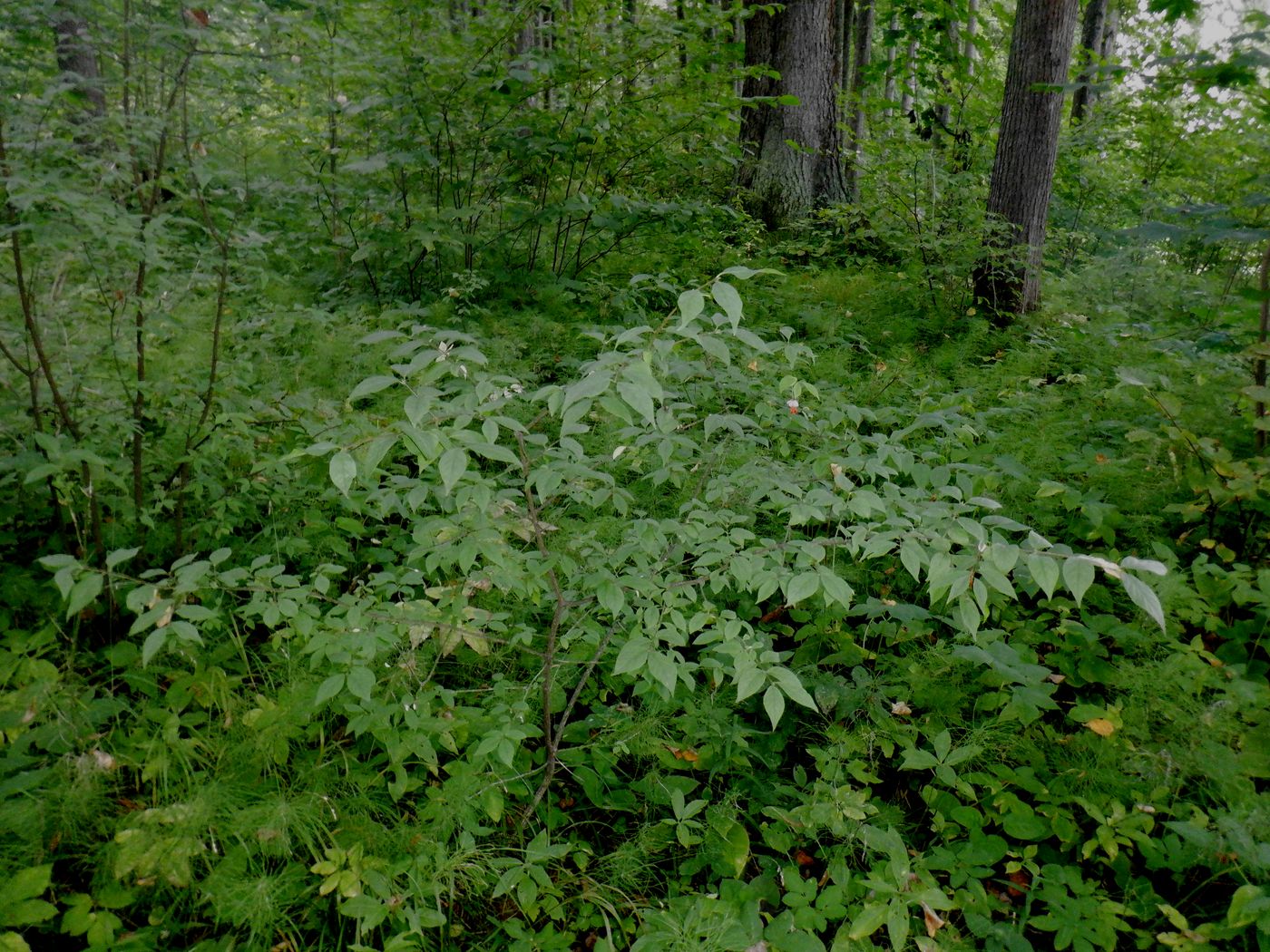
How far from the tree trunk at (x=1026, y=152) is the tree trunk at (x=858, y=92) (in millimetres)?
1414

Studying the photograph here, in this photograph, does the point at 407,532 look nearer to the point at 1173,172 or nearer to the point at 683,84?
the point at 683,84

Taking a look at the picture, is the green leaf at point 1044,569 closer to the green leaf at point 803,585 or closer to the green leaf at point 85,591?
the green leaf at point 803,585

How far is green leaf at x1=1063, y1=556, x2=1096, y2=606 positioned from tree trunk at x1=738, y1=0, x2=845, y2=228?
6483 mm

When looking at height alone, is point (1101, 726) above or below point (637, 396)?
below

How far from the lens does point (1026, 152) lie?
17.7 feet

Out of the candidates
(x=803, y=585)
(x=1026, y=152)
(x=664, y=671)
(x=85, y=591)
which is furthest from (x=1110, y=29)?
(x=85, y=591)

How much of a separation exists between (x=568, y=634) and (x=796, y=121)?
6.88m

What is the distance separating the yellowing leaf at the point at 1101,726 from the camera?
2275mm

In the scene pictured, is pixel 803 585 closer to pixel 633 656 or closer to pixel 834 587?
pixel 834 587

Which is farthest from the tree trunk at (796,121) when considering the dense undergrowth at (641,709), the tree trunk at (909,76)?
the dense undergrowth at (641,709)

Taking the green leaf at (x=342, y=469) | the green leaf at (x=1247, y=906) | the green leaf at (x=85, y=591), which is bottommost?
the green leaf at (x=1247, y=906)

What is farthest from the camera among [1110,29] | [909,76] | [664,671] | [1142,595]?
[1110,29]

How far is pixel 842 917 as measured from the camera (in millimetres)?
2004

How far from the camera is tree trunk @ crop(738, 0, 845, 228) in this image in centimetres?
710
